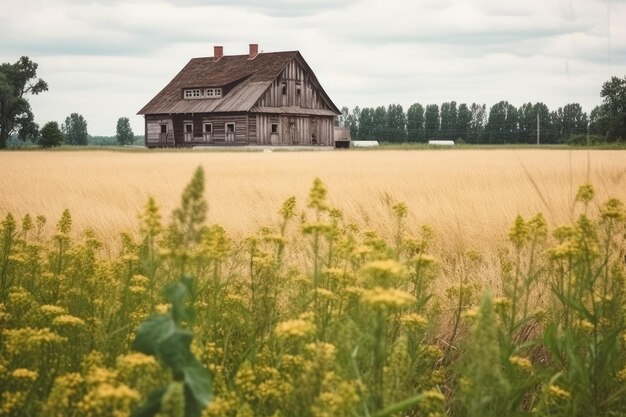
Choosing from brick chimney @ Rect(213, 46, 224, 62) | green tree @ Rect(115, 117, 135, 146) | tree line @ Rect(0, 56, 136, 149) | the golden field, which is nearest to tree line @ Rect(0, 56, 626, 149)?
green tree @ Rect(115, 117, 135, 146)

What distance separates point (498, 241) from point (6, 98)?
49.3m

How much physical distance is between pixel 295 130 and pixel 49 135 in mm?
23339

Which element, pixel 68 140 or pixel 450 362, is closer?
pixel 450 362

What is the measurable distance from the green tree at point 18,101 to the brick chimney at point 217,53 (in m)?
13.3

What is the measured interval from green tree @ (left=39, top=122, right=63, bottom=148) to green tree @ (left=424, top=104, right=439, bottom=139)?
92622mm

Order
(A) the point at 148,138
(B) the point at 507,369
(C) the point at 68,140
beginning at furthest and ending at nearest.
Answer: (C) the point at 68,140 < (A) the point at 148,138 < (B) the point at 507,369

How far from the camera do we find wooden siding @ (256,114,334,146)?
43.0 metres

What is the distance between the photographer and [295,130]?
45.2 m

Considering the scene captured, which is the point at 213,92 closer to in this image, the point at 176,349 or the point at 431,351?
the point at 431,351

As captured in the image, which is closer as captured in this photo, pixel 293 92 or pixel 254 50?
pixel 293 92

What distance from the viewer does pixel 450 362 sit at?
12.0 feet

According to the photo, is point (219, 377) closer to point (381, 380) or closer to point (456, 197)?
point (381, 380)

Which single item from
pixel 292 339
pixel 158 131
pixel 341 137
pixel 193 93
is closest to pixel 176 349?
pixel 292 339

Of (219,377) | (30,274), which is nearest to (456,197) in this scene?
(30,274)
